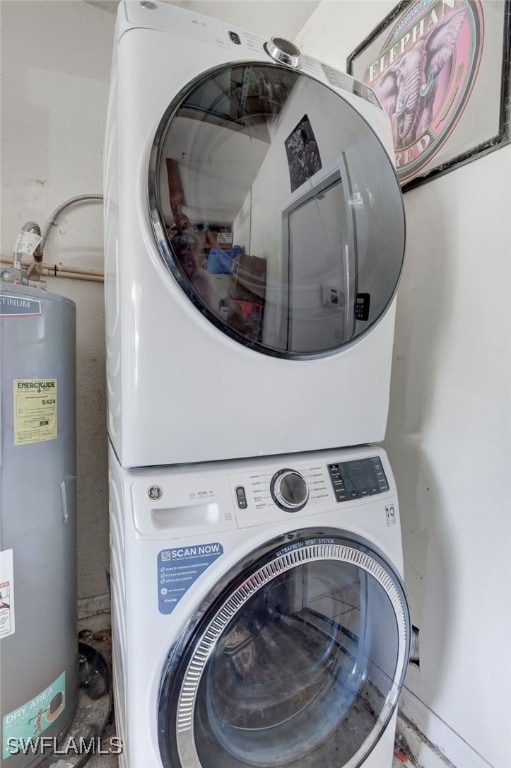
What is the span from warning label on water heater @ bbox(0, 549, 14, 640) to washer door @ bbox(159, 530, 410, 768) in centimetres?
57

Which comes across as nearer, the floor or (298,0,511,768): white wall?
(298,0,511,768): white wall

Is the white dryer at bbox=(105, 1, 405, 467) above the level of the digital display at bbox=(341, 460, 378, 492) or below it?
above

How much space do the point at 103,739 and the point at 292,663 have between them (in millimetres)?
790

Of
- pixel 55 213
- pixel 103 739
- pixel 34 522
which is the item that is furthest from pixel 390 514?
pixel 55 213

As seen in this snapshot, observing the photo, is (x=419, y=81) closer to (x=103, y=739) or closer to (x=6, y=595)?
(x=6, y=595)

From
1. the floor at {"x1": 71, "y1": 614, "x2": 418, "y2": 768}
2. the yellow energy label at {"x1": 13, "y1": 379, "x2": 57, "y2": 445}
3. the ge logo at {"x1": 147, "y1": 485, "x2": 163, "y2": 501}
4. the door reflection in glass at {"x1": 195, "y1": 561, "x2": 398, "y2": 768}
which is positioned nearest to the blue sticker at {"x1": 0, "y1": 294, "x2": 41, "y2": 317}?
the yellow energy label at {"x1": 13, "y1": 379, "x2": 57, "y2": 445}

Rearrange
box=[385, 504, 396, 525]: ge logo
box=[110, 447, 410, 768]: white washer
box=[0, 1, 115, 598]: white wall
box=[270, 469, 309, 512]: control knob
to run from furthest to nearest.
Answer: box=[0, 1, 115, 598]: white wall → box=[385, 504, 396, 525]: ge logo → box=[270, 469, 309, 512]: control knob → box=[110, 447, 410, 768]: white washer

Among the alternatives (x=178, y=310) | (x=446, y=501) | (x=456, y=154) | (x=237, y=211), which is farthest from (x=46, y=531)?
(x=456, y=154)

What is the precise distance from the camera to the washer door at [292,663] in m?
0.64

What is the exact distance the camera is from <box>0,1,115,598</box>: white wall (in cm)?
147

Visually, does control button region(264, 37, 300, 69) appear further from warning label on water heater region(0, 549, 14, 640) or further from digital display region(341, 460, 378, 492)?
warning label on water heater region(0, 549, 14, 640)

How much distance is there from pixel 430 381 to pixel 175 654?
0.87 m

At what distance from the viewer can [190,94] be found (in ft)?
2.28

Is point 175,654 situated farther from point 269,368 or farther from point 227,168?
point 227,168
